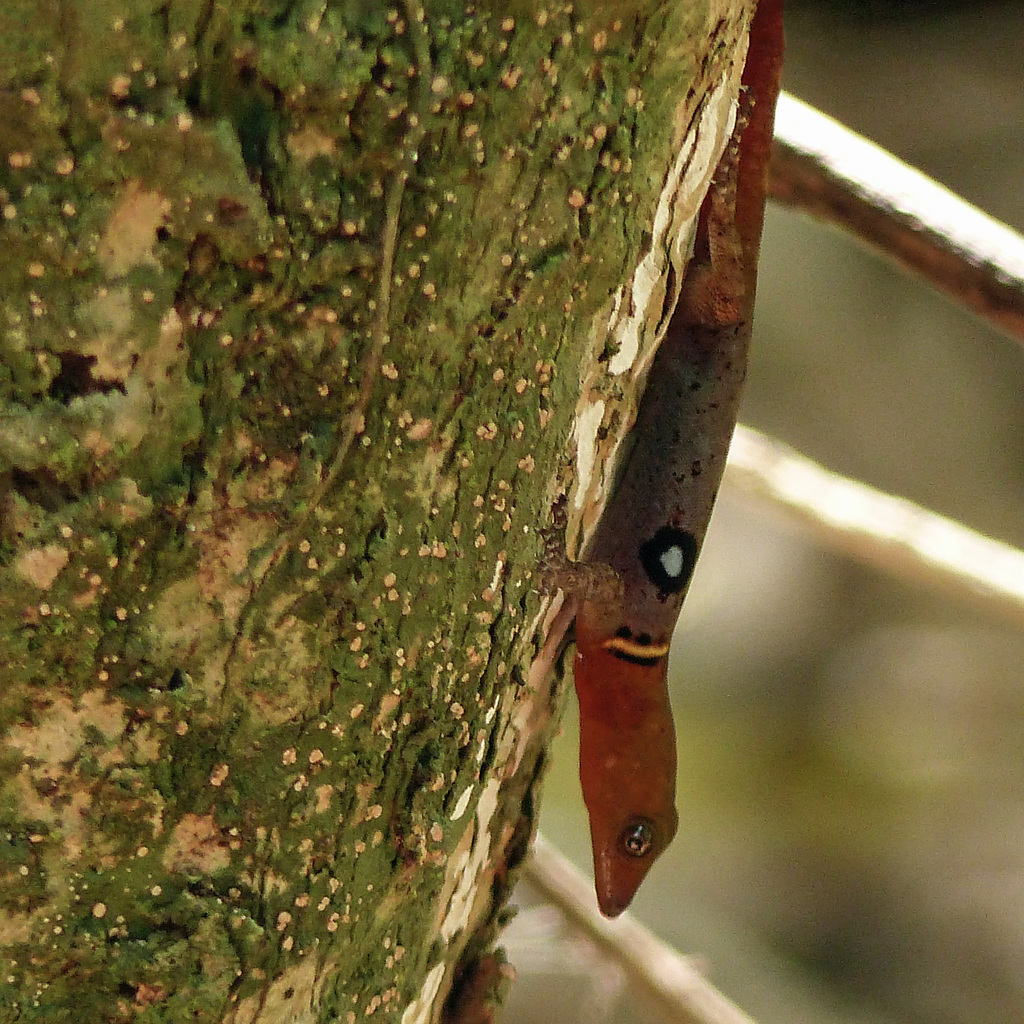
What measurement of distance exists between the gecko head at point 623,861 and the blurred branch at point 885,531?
1110 mm

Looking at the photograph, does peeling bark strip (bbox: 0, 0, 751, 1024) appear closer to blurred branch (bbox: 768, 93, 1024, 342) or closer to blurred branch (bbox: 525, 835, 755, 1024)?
blurred branch (bbox: 768, 93, 1024, 342)

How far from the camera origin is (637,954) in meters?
3.31

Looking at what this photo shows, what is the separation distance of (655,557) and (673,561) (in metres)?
0.05

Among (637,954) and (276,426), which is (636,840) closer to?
(637,954)

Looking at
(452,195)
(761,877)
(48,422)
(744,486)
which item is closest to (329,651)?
(48,422)

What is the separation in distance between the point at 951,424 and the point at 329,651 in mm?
7221

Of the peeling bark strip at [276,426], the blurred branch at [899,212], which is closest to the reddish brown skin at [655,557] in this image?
the blurred branch at [899,212]

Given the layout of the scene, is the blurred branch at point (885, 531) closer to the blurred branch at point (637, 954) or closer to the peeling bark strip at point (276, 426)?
the blurred branch at point (637, 954)

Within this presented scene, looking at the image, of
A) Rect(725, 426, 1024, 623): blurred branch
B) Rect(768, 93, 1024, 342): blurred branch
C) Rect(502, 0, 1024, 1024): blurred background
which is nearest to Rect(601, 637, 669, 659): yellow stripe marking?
Rect(725, 426, 1024, 623): blurred branch

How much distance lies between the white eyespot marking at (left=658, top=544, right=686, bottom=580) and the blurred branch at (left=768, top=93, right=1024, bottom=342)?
3.26 ft

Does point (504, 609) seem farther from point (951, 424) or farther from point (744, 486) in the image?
point (951, 424)

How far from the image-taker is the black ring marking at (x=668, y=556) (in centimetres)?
283

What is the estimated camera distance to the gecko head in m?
2.80

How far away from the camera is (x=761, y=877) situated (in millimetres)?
7059
